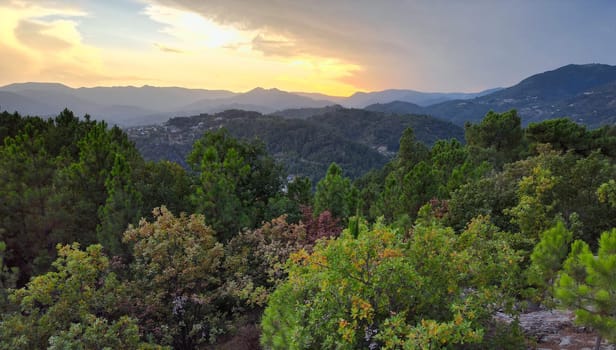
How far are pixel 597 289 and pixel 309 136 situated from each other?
134 metres

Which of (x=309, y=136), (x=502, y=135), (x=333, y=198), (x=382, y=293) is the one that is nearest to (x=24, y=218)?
(x=333, y=198)

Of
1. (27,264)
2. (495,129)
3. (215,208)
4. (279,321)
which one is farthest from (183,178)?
(495,129)

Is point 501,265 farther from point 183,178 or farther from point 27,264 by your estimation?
point 27,264

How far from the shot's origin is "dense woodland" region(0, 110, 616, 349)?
5.31 metres

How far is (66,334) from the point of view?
6.44 m

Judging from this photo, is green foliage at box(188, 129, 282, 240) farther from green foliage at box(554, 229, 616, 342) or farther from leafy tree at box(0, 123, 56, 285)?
green foliage at box(554, 229, 616, 342)

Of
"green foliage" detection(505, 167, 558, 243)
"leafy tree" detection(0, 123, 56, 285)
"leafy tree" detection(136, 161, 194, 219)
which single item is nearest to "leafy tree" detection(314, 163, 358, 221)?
"leafy tree" detection(136, 161, 194, 219)

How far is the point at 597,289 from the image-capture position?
4.87 metres

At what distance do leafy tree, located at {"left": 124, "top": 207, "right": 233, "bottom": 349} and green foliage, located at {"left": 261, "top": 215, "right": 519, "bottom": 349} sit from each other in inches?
153

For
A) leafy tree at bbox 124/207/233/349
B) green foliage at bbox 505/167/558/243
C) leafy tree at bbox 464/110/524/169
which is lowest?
leafy tree at bbox 124/207/233/349

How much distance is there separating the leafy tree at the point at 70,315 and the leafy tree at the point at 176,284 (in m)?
1.03

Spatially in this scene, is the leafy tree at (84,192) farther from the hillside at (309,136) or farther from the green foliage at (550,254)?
the hillside at (309,136)

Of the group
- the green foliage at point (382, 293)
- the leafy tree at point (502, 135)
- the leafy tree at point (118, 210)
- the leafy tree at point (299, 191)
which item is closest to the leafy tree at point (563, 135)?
the leafy tree at point (502, 135)

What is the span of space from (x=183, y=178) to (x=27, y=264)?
20.3 ft
